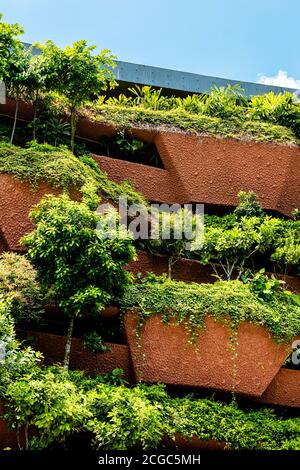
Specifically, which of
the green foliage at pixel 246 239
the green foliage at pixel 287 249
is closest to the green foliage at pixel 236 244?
the green foliage at pixel 246 239

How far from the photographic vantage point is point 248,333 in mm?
10578

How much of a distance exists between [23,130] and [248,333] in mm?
5607

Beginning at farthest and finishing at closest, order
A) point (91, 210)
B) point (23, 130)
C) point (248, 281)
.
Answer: point (23, 130) < point (248, 281) < point (91, 210)

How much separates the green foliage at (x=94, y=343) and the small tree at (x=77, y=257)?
358 millimetres

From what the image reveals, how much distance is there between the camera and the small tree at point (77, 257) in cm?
959

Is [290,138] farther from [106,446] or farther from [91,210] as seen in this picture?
[106,446]

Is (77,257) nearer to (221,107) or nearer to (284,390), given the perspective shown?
(284,390)

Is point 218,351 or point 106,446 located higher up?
point 218,351

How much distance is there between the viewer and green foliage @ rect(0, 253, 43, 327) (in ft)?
31.5

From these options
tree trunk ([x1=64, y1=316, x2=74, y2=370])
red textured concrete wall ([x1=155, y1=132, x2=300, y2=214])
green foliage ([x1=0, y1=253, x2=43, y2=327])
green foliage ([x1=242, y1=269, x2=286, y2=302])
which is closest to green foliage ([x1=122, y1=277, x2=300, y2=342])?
green foliage ([x1=242, y1=269, x2=286, y2=302])

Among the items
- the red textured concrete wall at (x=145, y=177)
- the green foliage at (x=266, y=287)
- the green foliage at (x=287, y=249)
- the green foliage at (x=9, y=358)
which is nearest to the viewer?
A: the green foliage at (x=9, y=358)

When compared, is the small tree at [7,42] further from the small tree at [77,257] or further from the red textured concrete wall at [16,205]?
the small tree at [77,257]

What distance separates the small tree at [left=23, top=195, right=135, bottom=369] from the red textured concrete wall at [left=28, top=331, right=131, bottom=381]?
501 millimetres
